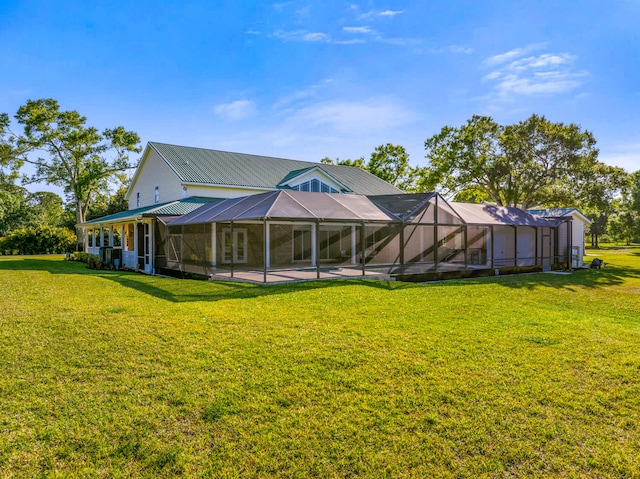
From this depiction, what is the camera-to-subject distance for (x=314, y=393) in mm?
3912

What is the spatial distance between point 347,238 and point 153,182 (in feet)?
39.7

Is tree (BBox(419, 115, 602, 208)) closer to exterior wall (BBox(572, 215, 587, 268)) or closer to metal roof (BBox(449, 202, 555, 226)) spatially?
exterior wall (BBox(572, 215, 587, 268))

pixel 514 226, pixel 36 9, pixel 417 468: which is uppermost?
pixel 36 9

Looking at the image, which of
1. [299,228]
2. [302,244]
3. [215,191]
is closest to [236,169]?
[215,191]

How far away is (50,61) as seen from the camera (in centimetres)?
1537

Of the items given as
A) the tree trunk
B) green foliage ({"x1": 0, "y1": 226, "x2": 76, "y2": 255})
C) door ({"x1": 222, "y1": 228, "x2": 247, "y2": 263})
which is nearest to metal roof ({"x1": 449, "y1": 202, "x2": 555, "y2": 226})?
door ({"x1": 222, "y1": 228, "x2": 247, "y2": 263})

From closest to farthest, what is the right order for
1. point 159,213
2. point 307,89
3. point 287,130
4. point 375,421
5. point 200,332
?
1. point 375,421
2. point 200,332
3. point 159,213
4. point 307,89
5. point 287,130

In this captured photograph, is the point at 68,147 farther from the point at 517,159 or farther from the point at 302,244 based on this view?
the point at 517,159

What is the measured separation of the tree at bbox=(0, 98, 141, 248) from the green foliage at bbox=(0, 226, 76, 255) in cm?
175

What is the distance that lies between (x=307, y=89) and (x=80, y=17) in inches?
357

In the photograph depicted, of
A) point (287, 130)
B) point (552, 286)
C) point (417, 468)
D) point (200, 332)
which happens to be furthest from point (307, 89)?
point (417, 468)

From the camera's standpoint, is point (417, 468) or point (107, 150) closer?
point (417, 468)

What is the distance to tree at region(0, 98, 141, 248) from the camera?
3034 cm

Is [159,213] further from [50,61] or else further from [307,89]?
[307,89]
